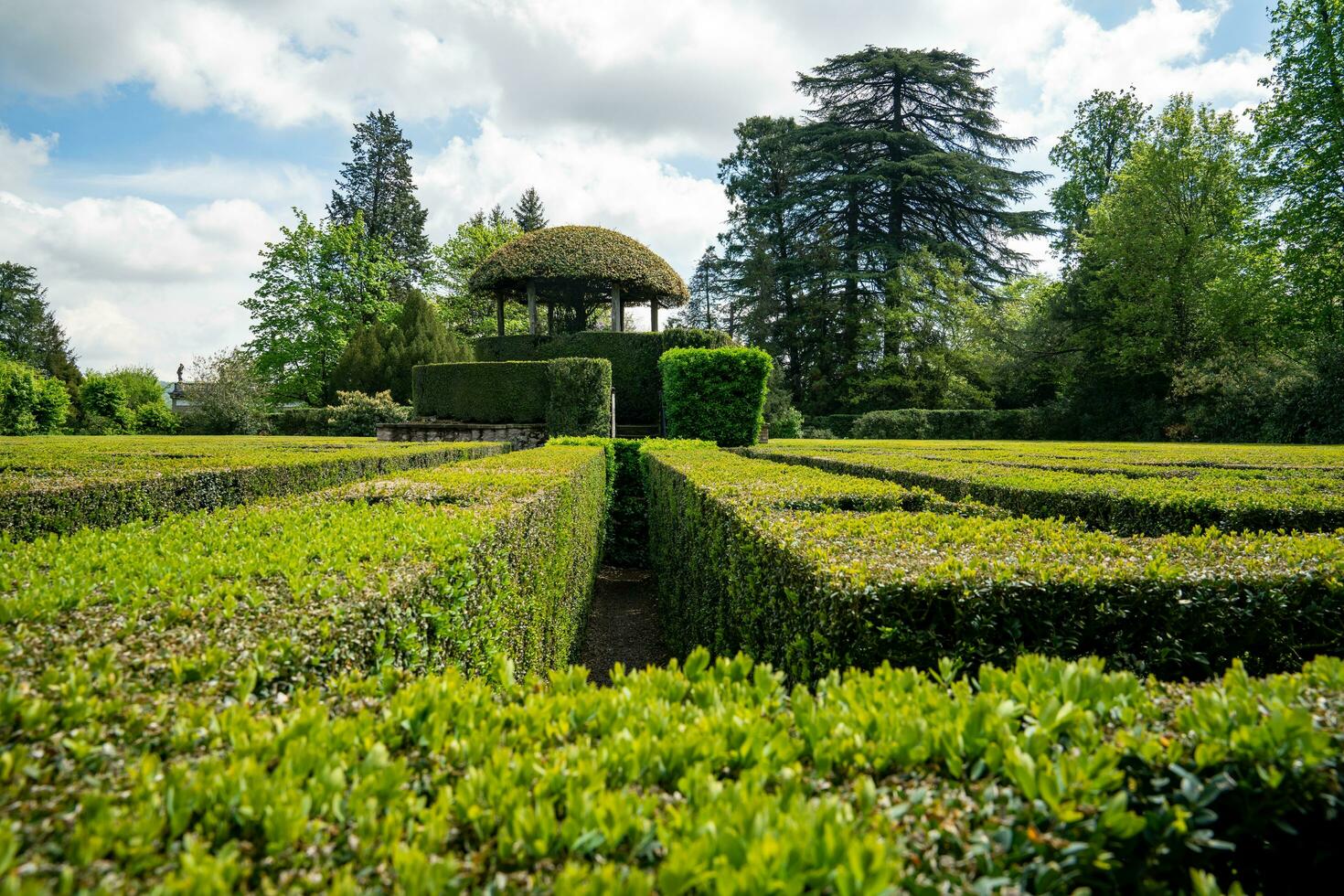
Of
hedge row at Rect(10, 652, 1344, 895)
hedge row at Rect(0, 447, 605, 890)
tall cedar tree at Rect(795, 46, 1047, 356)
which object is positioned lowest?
hedge row at Rect(10, 652, 1344, 895)

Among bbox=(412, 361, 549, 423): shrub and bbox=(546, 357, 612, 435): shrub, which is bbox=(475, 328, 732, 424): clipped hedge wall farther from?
bbox=(546, 357, 612, 435): shrub

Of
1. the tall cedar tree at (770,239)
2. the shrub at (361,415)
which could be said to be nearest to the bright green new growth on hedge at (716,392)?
the shrub at (361,415)

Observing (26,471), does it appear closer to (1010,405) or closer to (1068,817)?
(1068,817)

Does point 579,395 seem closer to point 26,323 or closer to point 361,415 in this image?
point 361,415

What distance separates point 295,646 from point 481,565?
137 cm

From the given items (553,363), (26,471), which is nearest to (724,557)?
(26,471)

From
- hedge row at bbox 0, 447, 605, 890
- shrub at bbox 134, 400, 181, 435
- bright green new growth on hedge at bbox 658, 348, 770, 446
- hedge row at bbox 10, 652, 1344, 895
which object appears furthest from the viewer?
shrub at bbox 134, 400, 181, 435

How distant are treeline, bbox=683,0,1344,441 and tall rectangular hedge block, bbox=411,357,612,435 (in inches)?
845

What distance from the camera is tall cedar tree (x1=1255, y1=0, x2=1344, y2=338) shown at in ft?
70.4

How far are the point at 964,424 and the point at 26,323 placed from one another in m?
69.7

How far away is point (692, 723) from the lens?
1495mm

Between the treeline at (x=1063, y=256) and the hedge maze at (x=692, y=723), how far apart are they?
81.3ft

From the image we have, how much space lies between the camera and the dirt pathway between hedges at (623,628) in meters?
6.70

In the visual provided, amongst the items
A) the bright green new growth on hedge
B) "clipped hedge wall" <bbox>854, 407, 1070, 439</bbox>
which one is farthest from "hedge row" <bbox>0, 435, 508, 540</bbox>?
"clipped hedge wall" <bbox>854, 407, 1070, 439</bbox>
